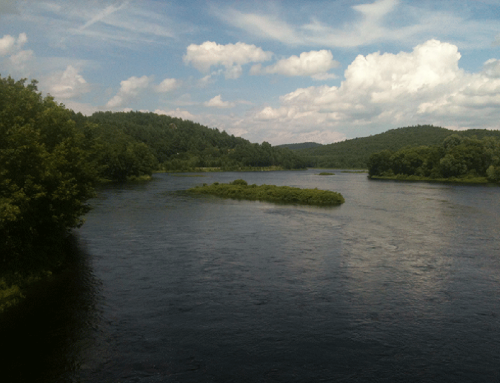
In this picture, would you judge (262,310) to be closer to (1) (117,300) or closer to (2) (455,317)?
(1) (117,300)

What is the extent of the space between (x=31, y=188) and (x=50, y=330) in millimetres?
10704

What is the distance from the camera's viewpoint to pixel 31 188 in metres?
28.1

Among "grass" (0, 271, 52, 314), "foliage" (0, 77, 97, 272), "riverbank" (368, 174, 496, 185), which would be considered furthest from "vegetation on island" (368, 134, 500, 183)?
"grass" (0, 271, 52, 314)

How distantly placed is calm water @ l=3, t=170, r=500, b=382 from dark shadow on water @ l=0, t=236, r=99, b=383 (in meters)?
0.10

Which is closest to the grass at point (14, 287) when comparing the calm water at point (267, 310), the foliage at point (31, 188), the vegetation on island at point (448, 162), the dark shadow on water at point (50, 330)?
the dark shadow on water at point (50, 330)

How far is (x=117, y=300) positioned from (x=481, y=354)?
74.7ft

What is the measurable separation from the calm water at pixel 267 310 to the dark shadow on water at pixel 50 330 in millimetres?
98

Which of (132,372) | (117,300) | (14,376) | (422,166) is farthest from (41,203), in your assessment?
(422,166)

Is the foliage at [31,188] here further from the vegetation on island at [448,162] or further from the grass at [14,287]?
the vegetation on island at [448,162]

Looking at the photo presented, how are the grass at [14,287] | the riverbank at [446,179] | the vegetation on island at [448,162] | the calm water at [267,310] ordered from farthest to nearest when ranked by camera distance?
the vegetation on island at [448,162] → the riverbank at [446,179] → the grass at [14,287] → the calm water at [267,310]

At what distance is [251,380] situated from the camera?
1844 cm

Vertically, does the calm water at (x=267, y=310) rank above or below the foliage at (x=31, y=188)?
below

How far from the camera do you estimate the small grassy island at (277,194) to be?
82.9 m

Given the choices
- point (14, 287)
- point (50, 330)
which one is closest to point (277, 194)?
point (14, 287)
